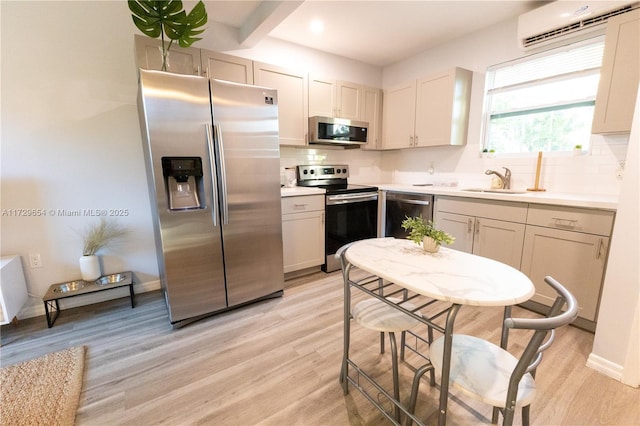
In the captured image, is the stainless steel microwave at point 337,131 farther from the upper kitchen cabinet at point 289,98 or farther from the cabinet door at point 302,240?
the cabinet door at point 302,240

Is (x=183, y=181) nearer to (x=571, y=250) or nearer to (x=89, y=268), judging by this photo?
(x=89, y=268)

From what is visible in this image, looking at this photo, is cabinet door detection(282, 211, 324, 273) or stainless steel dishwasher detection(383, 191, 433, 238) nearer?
cabinet door detection(282, 211, 324, 273)

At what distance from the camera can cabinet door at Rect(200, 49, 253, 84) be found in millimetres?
2506

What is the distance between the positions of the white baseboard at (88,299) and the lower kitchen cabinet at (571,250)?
3.51 metres

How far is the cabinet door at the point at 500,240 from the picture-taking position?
2.26 metres

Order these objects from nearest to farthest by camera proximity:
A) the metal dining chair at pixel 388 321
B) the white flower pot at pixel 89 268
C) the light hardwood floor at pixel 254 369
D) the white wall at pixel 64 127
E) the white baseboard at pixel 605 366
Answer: the metal dining chair at pixel 388 321 < the light hardwood floor at pixel 254 369 < the white baseboard at pixel 605 366 < the white wall at pixel 64 127 < the white flower pot at pixel 89 268

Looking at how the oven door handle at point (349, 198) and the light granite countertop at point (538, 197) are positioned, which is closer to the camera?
the light granite countertop at point (538, 197)

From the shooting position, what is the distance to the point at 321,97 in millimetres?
3223

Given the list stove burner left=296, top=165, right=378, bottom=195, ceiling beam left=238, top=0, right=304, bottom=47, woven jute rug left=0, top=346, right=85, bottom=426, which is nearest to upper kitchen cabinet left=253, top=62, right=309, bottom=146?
ceiling beam left=238, top=0, right=304, bottom=47

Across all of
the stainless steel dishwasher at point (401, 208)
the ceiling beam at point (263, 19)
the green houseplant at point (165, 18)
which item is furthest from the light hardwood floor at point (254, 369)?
the ceiling beam at point (263, 19)

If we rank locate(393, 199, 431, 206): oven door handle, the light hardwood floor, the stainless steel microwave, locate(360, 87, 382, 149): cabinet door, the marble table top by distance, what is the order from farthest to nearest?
locate(360, 87, 382, 149): cabinet door < the stainless steel microwave < locate(393, 199, 431, 206): oven door handle < the light hardwood floor < the marble table top

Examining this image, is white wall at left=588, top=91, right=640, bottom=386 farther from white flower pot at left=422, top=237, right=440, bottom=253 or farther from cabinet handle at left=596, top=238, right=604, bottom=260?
white flower pot at left=422, top=237, right=440, bottom=253

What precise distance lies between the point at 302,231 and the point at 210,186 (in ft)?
3.69

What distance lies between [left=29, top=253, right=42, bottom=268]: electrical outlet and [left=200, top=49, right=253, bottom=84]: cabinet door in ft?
7.07
